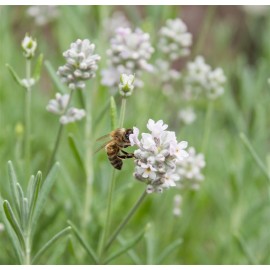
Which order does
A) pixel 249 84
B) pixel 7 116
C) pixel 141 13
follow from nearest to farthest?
pixel 7 116
pixel 249 84
pixel 141 13

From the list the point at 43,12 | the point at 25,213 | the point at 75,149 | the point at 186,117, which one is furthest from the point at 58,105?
the point at 43,12

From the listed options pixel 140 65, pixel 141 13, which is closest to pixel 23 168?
pixel 140 65

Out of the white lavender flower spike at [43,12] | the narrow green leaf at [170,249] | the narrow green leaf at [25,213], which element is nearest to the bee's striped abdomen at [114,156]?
the narrow green leaf at [25,213]

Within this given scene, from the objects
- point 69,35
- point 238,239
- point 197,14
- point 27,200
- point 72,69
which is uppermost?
point 197,14

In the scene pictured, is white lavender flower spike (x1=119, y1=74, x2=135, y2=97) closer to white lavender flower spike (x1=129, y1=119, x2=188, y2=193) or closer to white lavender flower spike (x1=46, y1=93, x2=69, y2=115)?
white lavender flower spike (x1=129, y1=119, x2=188, y2=193)

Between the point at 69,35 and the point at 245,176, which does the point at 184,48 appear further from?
the point at 69,35

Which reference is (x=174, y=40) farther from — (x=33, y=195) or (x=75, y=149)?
(x=33, y=195)

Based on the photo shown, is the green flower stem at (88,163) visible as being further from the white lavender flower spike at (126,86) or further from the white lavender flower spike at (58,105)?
the white lavender flower spike at (126,86)
